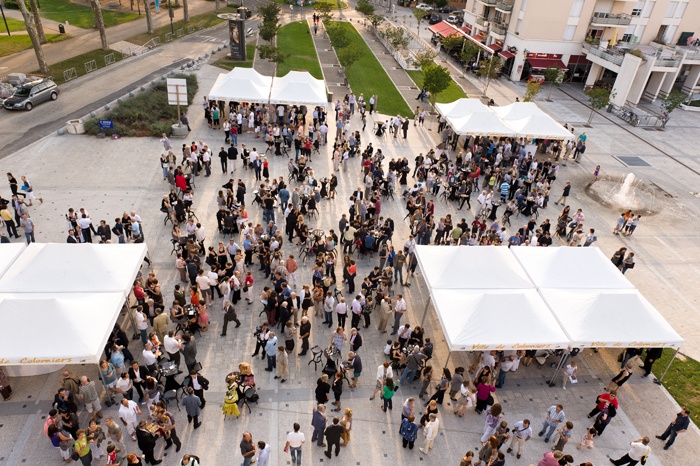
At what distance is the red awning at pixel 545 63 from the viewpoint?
4109cm

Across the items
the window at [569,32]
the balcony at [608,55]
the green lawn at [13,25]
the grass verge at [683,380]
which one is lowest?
the grass verge at [683,380]

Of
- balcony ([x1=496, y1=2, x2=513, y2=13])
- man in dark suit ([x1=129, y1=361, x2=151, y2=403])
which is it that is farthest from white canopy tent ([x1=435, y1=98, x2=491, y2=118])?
balcony ([x1=496, y1=2, x2=513, y2=13])

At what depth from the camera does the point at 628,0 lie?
39375 mm

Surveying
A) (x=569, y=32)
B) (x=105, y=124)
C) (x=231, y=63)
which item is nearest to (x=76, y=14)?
(x=231, y=63)

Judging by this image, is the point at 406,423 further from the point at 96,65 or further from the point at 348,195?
the point at 96,65

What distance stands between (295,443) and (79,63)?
3751cm

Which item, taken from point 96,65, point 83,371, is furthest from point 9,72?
point 83,371

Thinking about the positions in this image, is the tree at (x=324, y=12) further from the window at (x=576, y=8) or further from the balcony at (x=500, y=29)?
the window at (x=576, y=8)

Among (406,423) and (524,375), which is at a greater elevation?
(406,423)

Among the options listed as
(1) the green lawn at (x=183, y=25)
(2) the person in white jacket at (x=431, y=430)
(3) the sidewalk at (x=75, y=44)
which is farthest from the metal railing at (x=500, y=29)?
(2) the person in white jacket at (x=431, y=430)

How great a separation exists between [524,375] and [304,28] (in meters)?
54.1

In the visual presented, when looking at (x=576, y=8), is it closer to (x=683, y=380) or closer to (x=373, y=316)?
(x=683, y=380)

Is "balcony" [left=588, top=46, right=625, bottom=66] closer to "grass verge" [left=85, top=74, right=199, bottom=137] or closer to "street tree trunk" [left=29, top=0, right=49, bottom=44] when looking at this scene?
"grass verge" [left=85, top=74, right=199, bottom=137]

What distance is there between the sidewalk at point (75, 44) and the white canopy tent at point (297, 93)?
20.8 m
